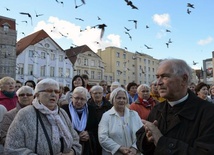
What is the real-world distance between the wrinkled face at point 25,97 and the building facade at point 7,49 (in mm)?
30644

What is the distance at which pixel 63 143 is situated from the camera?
3166 millimetres

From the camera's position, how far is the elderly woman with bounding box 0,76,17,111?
15.6 feet

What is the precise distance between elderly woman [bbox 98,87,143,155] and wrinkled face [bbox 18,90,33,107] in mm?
1364

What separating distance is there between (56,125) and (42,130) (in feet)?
0.76

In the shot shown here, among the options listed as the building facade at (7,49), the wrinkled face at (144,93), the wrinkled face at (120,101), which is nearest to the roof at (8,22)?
the building facade at (7,49)

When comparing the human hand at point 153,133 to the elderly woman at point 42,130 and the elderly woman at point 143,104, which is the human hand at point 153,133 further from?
the elderly woman at point 143,104

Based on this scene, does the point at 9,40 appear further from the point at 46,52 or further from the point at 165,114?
the point at 165,114

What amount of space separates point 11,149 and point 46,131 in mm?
463

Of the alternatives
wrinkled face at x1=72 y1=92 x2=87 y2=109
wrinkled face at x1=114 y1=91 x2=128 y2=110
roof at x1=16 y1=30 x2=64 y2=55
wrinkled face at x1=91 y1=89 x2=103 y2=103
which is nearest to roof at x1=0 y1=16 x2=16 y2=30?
roof at x1=16 y1=30 x2=64 y2=55

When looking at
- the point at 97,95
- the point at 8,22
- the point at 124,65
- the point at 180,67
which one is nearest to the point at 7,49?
the point at 8,22

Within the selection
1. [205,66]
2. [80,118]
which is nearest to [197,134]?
[80,118]

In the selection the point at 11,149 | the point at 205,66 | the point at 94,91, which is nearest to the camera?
the point at 11,149

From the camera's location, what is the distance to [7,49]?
107 feet

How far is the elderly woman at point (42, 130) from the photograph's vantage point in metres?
2.88
